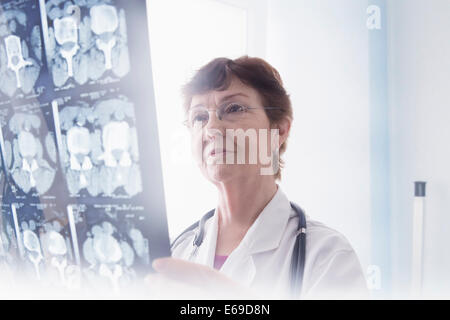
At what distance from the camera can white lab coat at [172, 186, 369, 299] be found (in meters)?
0.56

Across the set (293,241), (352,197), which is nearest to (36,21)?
(293,241)

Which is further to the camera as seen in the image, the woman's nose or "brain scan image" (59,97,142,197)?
the woman's nose

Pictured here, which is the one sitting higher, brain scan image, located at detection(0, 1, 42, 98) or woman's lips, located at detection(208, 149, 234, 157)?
brain scan image, located at detection(0, 1, 42, 98)

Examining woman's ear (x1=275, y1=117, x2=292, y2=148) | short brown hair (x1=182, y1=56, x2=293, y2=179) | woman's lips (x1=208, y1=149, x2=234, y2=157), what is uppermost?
short brown hair (x1=182, y1=56, x2=293, y2=179)

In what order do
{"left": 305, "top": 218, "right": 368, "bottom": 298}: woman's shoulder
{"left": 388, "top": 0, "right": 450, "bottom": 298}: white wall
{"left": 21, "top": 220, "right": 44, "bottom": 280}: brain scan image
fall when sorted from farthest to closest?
{"left": 388, "top": 0, "right": 450, "bottom": 298}: white wall → {"left": 305, "top": 218, "right": 368, "bottom": 298}: woman's shoulder → {"left": 21, "top": 220, "right": 44, "bottom": 280}: brain scan image

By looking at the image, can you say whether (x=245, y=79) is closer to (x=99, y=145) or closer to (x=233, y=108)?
(x=233, y=108)

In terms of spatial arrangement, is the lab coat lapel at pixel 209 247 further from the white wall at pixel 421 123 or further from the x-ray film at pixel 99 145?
the white wall at pixel 421 123

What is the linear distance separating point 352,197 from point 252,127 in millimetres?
600

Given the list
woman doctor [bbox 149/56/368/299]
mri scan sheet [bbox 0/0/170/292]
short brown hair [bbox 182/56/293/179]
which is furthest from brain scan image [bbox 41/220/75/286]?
short brown hair [bbox 182/56/293/179]

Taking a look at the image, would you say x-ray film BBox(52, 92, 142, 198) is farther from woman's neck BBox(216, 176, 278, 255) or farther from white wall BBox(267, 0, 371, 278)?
white wall BBox(267, 0, 371, 278)

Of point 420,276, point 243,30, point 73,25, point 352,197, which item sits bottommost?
point 420,276

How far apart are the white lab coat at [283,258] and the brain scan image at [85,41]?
397 millimetres

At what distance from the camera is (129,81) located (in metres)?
0.30
